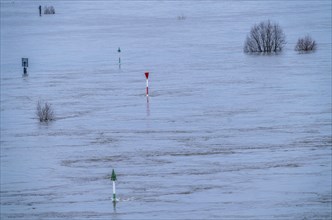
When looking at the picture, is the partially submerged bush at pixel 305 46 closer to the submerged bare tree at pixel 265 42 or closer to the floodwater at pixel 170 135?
the floodwater at pixel 170 135

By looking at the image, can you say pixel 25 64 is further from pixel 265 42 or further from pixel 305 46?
pixel 305 46

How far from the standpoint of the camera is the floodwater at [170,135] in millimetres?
17727

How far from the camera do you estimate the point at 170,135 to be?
984 inches

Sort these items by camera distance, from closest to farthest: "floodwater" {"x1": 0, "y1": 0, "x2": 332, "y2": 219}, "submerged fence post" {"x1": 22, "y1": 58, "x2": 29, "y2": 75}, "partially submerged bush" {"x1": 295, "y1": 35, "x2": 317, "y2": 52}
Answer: "floodwater" {"x1": 0, "y1": 0, "x2": 332, "y2": 219} → "submerged fence post" {"x1": 22, "y1": 58, "x2": 29, "y2": 75} → "partially submerged bush" {"x1": 295, "y1": 35, "x2": 317, "y2": 52}

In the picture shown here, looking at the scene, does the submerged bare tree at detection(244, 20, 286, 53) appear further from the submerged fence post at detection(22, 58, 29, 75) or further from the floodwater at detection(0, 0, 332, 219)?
the submerged fence post at detection(22, 58, 29, 75)

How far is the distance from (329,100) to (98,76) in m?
13.0

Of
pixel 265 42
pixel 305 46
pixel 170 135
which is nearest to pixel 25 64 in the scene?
pixel 265 42

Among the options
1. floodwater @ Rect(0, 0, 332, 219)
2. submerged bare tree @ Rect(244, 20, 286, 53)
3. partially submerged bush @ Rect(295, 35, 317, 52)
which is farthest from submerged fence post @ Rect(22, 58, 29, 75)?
partially submerged bush @ Rect(295, 35, 317, 52)

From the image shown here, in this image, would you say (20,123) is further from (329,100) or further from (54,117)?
(329,100)

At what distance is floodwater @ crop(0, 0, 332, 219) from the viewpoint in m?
17.7

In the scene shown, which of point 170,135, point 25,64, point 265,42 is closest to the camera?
point 170,135

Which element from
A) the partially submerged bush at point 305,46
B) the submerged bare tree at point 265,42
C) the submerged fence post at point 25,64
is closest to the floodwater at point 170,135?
the submerged fence post at point 25,64

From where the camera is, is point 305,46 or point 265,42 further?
point 265,42

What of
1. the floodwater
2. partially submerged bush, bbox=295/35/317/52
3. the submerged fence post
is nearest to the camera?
the floodwater
